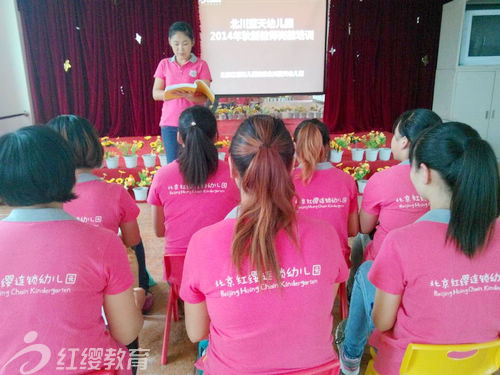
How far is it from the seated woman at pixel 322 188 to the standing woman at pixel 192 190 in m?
0.29

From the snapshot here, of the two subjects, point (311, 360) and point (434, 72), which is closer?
point (311, 360)

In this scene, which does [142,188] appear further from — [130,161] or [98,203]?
[98,203]

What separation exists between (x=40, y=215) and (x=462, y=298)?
983 millimetres

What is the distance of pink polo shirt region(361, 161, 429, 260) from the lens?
4.69ft

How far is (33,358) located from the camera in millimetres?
790

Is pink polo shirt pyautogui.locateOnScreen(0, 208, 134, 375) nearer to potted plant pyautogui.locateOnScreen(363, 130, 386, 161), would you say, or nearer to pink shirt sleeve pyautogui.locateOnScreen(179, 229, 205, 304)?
pink shirt sleeve pyautogui.locateOnScreen(179, 229, 205, 304)

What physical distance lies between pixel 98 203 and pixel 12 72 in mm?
4264

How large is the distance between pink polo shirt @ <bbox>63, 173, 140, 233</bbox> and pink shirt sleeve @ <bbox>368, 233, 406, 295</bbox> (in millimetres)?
944

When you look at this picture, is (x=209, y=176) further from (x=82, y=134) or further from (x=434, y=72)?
(x=434, y=72)

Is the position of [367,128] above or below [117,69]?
below

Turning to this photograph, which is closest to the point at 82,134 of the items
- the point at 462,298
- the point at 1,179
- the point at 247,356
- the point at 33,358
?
the point at 1,179

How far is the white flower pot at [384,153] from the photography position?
3965 millimetres

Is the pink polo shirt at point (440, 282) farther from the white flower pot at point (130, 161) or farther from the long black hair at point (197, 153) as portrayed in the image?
the white flower pot at point (130, 161)

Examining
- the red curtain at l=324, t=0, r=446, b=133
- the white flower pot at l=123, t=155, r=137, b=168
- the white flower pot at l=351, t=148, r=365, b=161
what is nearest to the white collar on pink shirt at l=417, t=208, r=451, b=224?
the white flower pot at l=351, t=148, r=365, b=161
